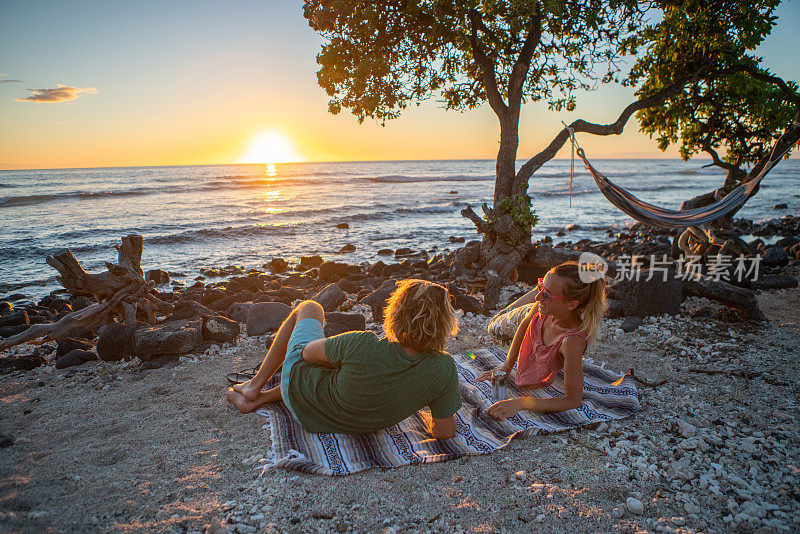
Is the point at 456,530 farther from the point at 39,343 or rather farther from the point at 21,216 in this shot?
the point at 21,216

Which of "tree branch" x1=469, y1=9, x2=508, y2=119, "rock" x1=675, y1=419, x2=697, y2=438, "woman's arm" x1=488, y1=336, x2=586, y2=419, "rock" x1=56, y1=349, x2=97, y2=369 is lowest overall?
"rock" x1=56, y1=349, x2=97, y2=369

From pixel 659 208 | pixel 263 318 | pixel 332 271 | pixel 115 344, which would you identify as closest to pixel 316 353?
pixel 263 318

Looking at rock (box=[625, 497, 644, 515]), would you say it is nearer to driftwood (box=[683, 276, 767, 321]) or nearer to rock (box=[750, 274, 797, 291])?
driftwood (box=[683, 276, 767, 321])

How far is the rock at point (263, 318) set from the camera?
6301 millimetres

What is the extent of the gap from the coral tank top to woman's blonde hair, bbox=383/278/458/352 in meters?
1.21

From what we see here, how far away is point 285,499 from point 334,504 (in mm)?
308

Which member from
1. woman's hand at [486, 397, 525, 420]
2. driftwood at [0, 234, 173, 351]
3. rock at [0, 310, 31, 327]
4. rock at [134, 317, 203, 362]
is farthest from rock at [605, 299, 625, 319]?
rock at [0, 310, 31, 327]

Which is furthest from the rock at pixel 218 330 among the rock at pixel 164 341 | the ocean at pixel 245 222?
the ocean at pixel 245 222

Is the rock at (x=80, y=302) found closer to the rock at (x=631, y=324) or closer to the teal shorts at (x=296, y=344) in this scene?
the teal shorts at (x=296, y=344)

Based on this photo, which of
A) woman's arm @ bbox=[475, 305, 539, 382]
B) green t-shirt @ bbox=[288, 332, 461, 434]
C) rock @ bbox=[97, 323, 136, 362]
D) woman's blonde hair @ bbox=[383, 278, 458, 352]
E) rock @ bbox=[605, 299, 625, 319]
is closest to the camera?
woman's blonde hair @ bbox=[383, 278, 458, 352]

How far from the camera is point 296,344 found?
3.56m

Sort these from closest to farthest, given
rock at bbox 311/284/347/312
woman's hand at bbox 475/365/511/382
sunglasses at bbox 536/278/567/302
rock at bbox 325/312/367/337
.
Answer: sunglasses at bbox 536/278/567/302 < woman's hand at bbox 475/365/511/382 < rock at bbox 325/312/367/337 < rock at bbox 311/284/347/312

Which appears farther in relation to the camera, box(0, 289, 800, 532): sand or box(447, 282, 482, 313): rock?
box(447, 282, 482, 313): rock

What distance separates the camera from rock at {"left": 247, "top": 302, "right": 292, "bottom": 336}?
630cm
